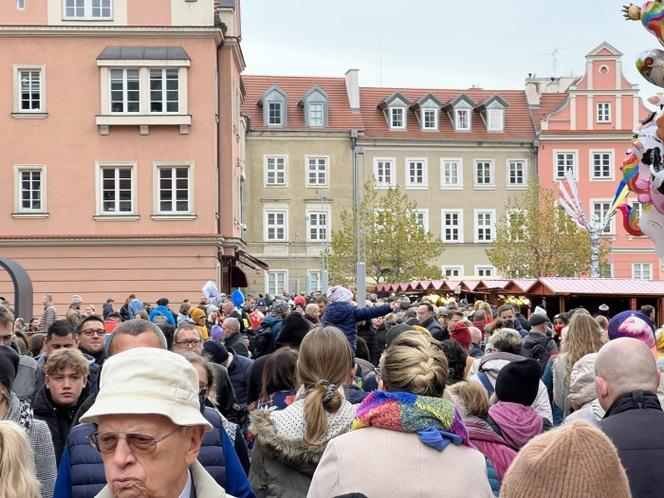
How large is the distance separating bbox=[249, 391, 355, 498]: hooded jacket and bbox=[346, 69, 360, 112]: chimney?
70965mm

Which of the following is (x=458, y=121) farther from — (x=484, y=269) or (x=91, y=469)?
(x=91, y=469)

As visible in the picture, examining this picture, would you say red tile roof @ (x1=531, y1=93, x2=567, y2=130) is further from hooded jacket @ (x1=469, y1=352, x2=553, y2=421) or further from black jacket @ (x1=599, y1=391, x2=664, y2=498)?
black jacket @ (x1=599, y1=391, x2=664, y2=498)

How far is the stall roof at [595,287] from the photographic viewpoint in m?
31.5

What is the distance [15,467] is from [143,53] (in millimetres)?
36572

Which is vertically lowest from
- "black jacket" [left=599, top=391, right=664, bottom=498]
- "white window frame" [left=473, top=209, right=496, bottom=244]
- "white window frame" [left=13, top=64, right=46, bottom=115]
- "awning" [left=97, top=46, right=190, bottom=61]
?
"black jacket" [left=599, top=391, right=664, bottom=498]

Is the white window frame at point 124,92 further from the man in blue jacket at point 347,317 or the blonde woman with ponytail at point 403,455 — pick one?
the blonde woman with ponytail at point 403,455

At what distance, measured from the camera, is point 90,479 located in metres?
5.16

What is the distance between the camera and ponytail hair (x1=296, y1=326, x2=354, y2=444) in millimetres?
5895

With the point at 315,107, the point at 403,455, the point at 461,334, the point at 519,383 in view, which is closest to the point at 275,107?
the point at 315,107

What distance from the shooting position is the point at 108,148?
40.5 m

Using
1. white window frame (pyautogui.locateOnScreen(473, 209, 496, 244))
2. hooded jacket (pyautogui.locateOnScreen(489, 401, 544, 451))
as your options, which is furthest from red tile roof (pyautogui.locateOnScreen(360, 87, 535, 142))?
hooded jacket (pyautogui.locateOnScreen(489, 401, 544, 451))

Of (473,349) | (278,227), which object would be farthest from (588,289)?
(278,227)

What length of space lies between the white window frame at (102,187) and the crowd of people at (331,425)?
3075 cm

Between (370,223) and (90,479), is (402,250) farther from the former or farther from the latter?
(90,479)
